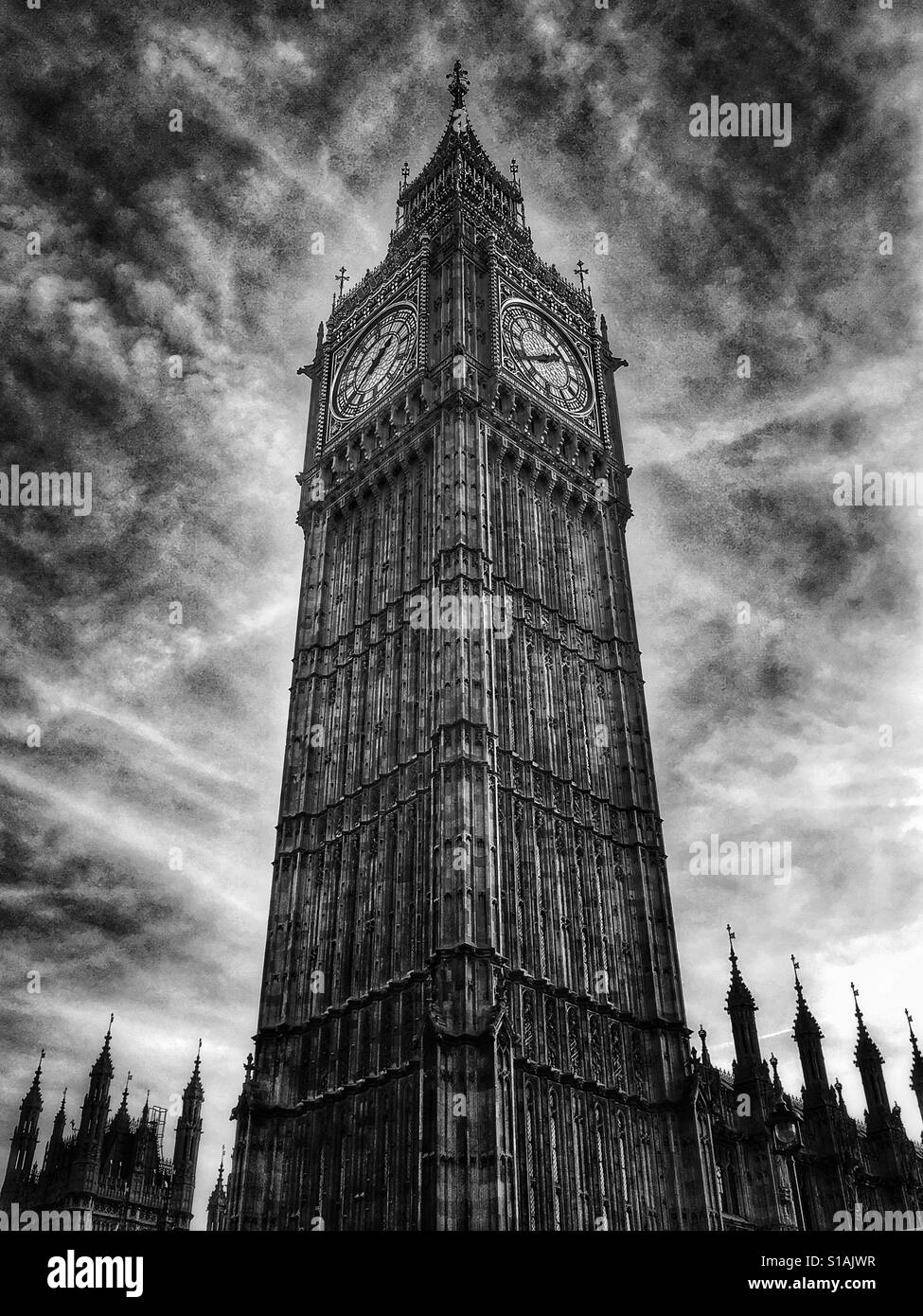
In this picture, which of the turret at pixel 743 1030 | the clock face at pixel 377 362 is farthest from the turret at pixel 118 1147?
the clock face at pixel 377 362

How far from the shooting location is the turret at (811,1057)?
5050 cm


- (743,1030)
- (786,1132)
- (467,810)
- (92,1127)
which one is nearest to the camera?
(467,810)

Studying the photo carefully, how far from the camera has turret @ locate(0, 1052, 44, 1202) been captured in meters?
61.4

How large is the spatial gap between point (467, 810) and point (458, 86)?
5120cm

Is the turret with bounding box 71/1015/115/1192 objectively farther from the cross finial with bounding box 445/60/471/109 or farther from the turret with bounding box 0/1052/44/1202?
→ the cross finial with bounding box 445/60/471/109

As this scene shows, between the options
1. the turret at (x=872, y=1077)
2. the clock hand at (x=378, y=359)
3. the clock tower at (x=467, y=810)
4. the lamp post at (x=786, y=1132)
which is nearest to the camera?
the clock tower at (x=467, y=810)

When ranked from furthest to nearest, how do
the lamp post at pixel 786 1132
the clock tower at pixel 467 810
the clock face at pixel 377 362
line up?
the clock face at pixel 377 362, the lamp post at pixel 786 1132, the clock tower at pixel 467 810

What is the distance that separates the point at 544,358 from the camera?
61469mm

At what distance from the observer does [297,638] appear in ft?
183

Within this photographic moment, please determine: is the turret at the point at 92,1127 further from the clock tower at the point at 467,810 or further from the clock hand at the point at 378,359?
the clock hand at the point at 378,359

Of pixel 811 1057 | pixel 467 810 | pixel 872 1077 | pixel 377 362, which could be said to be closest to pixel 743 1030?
pixel 811 1057

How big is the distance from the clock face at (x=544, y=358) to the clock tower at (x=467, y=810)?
188 millimetres

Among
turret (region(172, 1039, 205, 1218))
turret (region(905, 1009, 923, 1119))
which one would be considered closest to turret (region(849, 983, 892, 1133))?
turret (region(905, 1009, 923, 1119))

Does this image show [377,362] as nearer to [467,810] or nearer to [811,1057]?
[467,810]
